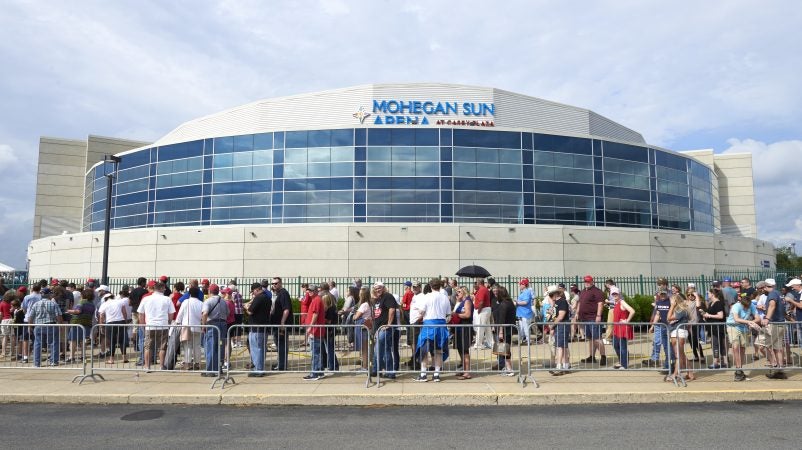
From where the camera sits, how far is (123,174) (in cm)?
3806

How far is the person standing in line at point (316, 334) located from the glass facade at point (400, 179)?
21.8 metres

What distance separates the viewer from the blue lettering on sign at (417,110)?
111 ft

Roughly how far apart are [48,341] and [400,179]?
22980mm

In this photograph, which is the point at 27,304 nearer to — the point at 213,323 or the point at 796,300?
the point at 213,323

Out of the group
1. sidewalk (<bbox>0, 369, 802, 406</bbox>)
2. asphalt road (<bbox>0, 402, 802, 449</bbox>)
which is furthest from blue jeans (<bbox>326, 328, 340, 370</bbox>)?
asphalt road (<bbox>0, 402, 802, 449</bbox>)

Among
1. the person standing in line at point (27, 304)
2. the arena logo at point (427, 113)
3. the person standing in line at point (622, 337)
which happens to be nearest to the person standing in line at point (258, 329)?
the person standing in line at point (27, 304)

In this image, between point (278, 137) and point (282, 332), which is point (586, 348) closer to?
point (282, 332)

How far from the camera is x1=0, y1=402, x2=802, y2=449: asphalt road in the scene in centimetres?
627

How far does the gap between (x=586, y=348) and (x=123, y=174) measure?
117ft

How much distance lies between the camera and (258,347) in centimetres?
1032

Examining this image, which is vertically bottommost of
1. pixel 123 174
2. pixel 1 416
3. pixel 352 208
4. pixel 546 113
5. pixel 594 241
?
pixel 1 416

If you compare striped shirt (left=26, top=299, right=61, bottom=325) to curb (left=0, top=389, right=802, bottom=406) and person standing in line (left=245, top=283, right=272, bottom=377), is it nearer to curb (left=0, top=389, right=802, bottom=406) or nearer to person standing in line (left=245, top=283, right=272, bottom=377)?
curb (left=0, top=389, right=802, bottom=406)

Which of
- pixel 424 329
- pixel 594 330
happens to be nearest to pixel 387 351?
pixel 424 329

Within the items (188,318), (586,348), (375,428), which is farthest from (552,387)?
(188,318)
